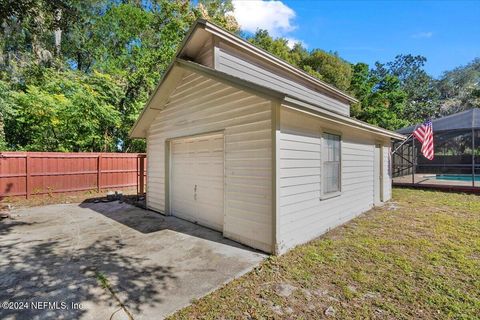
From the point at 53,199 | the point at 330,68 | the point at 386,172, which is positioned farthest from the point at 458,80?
the point at 53,199

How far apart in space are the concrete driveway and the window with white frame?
2510 mm

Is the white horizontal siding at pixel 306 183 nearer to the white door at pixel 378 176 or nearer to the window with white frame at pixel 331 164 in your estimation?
the window with white frame at pixel 331 164

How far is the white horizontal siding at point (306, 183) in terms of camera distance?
172 inches

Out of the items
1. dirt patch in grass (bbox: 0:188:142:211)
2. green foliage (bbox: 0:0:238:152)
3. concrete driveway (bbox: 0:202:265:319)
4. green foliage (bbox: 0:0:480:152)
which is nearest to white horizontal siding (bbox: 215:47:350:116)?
green foliage (bbox: 0:0:480:152)

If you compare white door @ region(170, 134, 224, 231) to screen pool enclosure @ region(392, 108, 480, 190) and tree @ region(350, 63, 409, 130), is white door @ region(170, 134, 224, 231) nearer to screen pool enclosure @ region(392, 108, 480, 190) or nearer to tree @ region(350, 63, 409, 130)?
screen pool enclosure @ region(392, 108, 480, 190)

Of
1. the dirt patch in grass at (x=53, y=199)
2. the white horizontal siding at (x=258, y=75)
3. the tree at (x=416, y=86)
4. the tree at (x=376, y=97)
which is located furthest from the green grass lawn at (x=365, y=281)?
the tree at (x=416, y=86)

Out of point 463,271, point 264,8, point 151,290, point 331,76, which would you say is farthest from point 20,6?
point 331,76

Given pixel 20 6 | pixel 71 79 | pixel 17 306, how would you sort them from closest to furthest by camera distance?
pixel 17 306 → pixel 20 6 → pixel 71 79

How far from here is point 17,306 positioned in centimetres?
285

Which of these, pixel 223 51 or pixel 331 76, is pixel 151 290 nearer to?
pixel 223 51

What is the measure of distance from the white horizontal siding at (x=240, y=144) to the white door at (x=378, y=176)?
5.70 metres

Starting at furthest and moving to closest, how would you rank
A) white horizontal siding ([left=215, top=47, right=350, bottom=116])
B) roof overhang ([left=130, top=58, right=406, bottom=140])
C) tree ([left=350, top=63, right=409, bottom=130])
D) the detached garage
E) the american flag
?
tree ([left=350, top=63, right=409, bottom=130])
the american flag
white horizontal siding ([left=215, top=47, right=350, bottom=116])
the detached garage
roof overhang ([left=130, top=58, right=406, bottom=140])

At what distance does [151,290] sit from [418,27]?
1275 centimetres

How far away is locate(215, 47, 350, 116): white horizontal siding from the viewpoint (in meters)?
6.27
